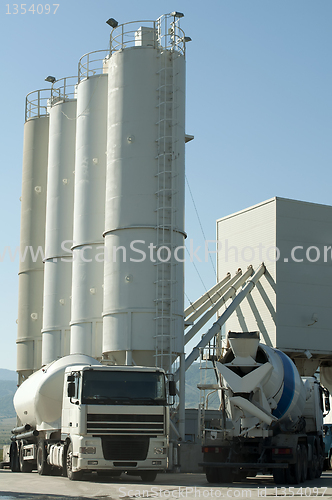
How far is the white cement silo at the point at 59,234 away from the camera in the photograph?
3344 cm

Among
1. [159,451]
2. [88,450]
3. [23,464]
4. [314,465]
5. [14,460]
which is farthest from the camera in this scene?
[14,460]

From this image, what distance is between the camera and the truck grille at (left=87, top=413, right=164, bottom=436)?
1758 cm

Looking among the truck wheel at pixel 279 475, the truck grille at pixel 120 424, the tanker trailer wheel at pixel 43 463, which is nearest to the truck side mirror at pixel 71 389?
the truck grille at pixel 120 424

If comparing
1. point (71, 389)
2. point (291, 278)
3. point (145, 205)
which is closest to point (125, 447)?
point (71, 389)

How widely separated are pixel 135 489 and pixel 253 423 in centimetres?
413

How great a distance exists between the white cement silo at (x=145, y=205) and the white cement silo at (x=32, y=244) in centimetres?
1000

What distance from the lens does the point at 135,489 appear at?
1633 cm

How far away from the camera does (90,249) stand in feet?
101

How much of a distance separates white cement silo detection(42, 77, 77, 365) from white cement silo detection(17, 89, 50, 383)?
9.02ft

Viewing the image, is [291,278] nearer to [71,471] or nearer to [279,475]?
[279,475]

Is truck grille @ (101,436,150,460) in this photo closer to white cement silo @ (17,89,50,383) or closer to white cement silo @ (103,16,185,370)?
white cement silo @ (103,16,185,370)

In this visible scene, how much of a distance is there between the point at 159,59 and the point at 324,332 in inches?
599

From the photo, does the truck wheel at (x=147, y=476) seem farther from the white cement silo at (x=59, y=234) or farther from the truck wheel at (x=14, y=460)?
the white cement silo at (x=59, y=234)

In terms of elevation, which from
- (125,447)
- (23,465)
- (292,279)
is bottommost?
(23,465)
